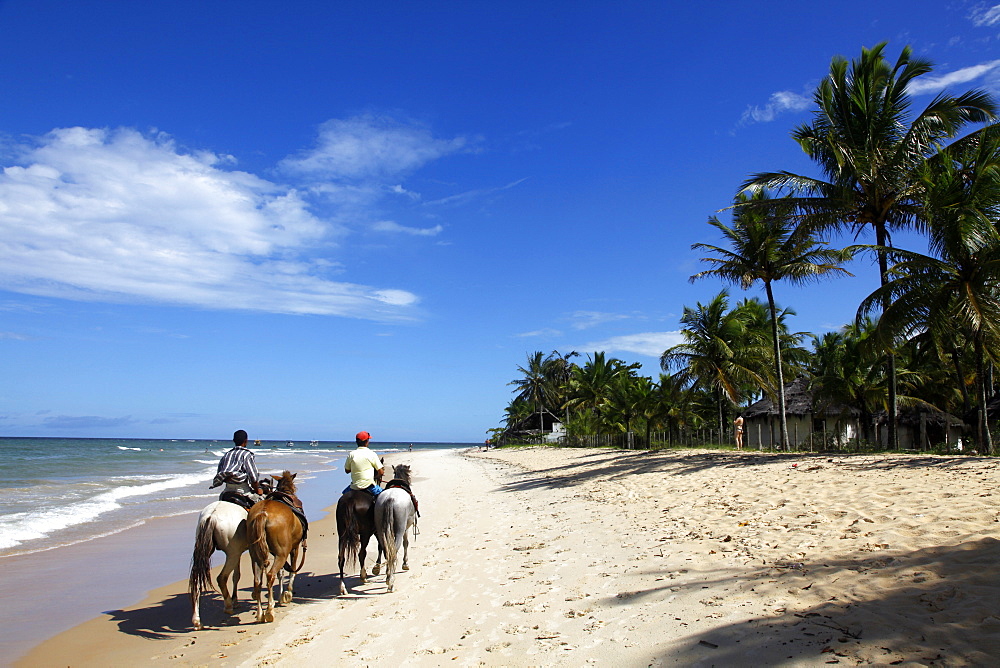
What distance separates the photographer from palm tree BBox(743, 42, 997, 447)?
1535cm

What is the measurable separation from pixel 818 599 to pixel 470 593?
3.58m

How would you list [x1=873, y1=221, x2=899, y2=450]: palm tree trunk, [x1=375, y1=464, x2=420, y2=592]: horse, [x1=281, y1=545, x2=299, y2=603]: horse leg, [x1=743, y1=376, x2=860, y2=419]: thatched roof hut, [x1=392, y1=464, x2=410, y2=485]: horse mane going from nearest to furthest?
[x1=281, y1=545, x2=299, y2=603]: horse leg → [x1=375, y1=464, x2=420, y2=592]: horse → [x1=392, y1=464, x2=410, y2=485]: horse mane → [x1=873, y1=221, x2=899, y2=450]: palm tree trunk → [x1=743, y1=376, x2=860, y2=419]: thatched roof hut

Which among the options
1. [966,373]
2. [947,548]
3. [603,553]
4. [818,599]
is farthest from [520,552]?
[966,373]

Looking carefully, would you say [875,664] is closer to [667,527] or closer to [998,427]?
[667,527]

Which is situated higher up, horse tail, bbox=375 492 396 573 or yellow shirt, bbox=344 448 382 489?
yellow shirt, bbox=344 448 382 489

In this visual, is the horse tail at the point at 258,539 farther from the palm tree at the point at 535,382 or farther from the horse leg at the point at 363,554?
the palm tree at the point at 535,382

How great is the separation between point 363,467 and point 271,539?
154cm

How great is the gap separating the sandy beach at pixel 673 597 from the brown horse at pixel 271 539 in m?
0.30

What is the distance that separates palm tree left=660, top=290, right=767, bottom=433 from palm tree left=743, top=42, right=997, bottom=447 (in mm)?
9137

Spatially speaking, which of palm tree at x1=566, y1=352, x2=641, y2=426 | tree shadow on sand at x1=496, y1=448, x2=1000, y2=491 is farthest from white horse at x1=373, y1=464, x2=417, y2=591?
palm tree at x1=566, y1=352, x2=641, y2=426

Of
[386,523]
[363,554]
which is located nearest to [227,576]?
[363,554]

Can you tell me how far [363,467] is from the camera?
8008mm

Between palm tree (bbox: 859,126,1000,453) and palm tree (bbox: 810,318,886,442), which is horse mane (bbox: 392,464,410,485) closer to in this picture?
palm tree (bbox: 859,126,1000,453)

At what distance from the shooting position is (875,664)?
12.7ft
